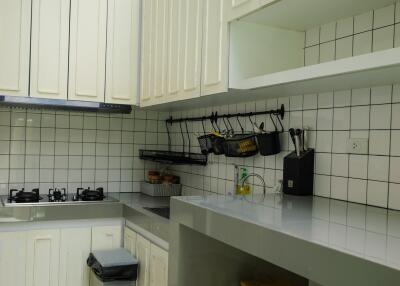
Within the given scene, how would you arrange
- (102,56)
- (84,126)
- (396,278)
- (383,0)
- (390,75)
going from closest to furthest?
(396,278) → (390,75) → (383,0) → (102,56) → (84,126)

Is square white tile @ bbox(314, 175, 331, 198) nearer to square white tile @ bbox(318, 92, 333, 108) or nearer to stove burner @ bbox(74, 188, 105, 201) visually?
square white tile @ bbox(318, 92, 333, 108)

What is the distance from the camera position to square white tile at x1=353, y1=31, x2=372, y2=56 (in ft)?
5.32

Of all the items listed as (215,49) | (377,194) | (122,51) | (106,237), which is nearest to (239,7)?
(215,49)

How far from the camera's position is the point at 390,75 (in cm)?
134

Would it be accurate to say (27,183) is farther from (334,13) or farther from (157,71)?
(334,13)

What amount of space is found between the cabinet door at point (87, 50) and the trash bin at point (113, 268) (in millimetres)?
993

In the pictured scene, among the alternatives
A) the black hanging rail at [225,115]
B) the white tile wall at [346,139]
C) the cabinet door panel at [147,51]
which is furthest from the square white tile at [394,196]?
the cabinet door panel at [147,51]

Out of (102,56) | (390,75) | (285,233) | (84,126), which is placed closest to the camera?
(285,233)

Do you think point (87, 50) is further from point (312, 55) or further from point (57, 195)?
point (312, 55)

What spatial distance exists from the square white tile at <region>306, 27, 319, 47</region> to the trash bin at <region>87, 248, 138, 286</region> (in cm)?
147

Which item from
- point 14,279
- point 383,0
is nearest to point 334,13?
point 383,0

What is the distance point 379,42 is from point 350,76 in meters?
0.31

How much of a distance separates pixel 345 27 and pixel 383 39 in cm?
21

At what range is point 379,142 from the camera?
158 centimetres
